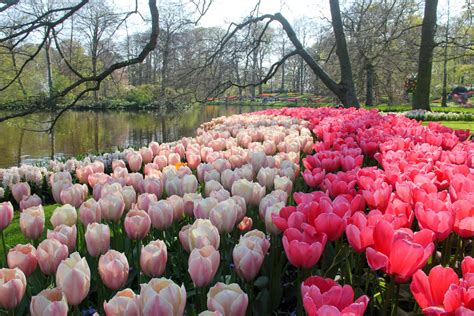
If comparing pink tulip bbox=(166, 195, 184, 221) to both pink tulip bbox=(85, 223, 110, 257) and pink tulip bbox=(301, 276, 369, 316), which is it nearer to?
pink tulip bbox=(85, 223, 110, 257)

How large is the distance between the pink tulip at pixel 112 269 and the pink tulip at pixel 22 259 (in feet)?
0.91

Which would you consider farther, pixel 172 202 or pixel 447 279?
pixel 172 202

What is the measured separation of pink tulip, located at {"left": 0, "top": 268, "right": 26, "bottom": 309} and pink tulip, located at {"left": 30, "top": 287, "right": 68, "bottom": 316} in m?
0.17

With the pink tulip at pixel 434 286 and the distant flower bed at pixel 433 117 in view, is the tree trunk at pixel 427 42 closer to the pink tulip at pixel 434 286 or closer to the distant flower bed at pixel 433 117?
the distant flower bed at pixel 433 117

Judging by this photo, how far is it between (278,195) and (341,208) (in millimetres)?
Answer: 523

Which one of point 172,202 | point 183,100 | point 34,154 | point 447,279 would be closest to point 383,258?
point 447,279

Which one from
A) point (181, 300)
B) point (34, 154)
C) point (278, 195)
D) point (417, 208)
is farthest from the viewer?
point (34, 154)

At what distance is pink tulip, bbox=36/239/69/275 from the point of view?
151 cm

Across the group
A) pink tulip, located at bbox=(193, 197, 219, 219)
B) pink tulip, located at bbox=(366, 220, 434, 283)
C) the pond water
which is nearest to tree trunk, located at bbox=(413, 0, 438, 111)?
the pond water

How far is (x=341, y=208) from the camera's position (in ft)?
5.00

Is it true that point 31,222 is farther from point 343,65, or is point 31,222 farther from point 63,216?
point 343,65

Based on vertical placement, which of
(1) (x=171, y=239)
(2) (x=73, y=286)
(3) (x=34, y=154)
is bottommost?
(3) (x=34, y=154)

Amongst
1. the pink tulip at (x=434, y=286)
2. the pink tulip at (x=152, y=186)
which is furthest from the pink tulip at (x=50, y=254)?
the pink tulip at (x=434, y=286)

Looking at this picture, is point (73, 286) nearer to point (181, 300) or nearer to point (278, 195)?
point (181, 300)
